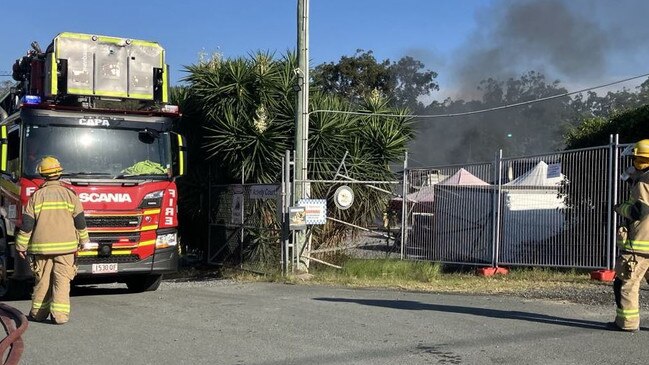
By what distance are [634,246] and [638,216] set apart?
0.30 m

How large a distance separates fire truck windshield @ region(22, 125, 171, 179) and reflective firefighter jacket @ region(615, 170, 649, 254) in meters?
6.66

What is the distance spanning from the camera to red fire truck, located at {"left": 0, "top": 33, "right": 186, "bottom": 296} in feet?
32.8

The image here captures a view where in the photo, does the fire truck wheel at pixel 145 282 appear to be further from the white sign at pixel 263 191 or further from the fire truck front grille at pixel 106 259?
the white sign at pixel 263 191

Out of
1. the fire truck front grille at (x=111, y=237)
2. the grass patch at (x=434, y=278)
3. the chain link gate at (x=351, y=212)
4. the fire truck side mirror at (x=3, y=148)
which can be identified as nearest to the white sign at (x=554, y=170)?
the grass patch at (x=434, y=278)

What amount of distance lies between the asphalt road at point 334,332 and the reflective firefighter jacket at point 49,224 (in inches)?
34.9

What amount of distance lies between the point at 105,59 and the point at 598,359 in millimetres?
8040

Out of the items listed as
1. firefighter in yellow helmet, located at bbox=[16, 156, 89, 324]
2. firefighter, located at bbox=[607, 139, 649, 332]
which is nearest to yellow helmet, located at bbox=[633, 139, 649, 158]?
firefighter, located at bbox=[607, 139, 649, 332]

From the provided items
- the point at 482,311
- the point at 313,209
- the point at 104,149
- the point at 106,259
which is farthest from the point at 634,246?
the point at 104,149

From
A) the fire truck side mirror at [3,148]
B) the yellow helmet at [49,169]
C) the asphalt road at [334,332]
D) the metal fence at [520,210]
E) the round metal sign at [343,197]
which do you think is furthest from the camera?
the round metal sign at [343,197]

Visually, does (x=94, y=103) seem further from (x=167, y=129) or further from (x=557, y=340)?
(x=557, y=340)

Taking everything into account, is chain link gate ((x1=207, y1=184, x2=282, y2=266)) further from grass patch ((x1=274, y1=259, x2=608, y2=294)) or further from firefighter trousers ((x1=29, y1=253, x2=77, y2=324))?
firefighter trousers ((x1=29, y1=253, x2=77, y2=324))

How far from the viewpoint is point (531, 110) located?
5150cm

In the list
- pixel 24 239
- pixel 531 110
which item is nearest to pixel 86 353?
pixel 24 239

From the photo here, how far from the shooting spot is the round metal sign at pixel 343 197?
14102 millimetres
